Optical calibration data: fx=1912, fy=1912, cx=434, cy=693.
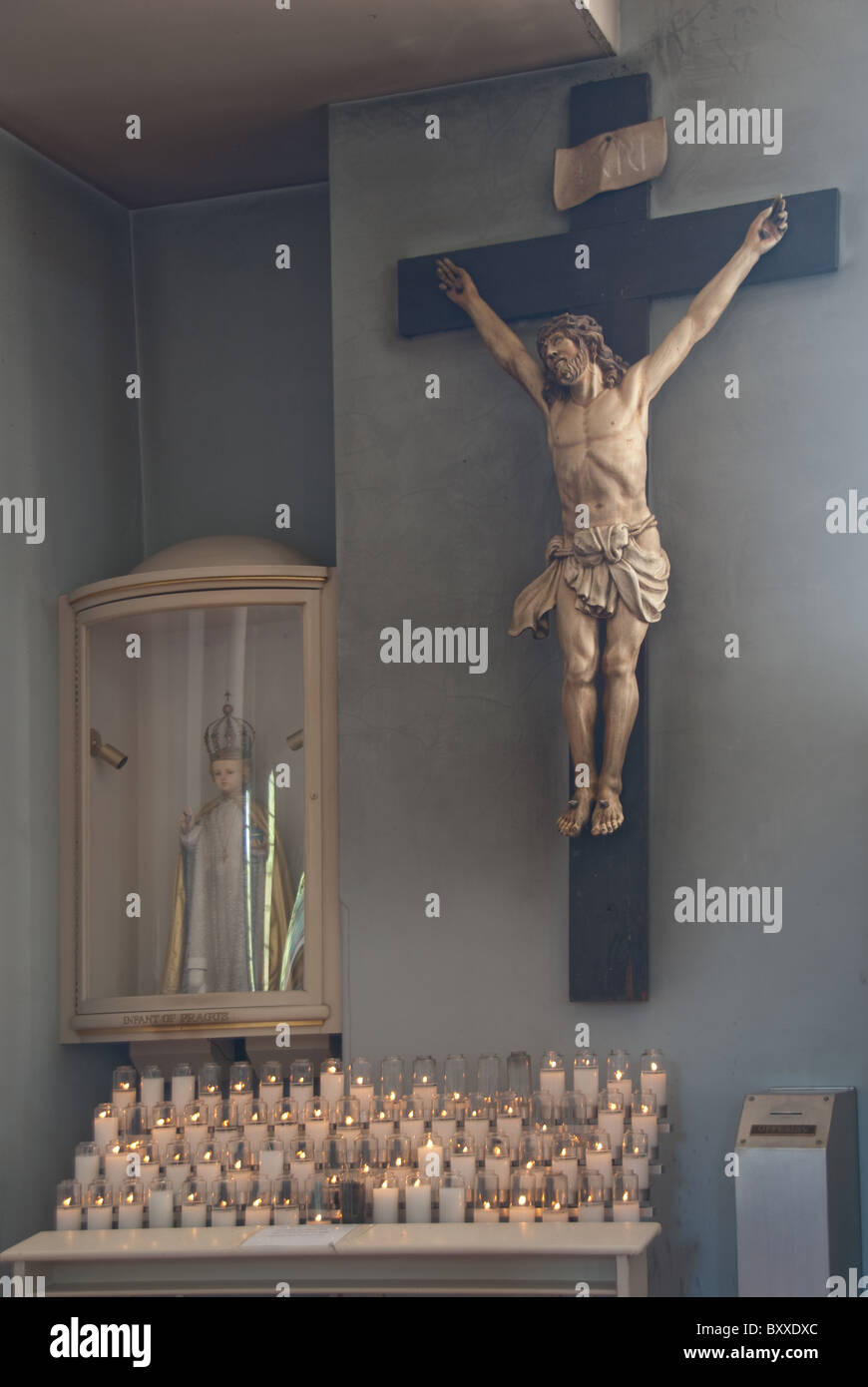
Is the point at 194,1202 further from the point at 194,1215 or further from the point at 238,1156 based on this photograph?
the point at 238,1156

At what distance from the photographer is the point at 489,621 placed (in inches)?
217

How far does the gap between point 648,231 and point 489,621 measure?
1187mm

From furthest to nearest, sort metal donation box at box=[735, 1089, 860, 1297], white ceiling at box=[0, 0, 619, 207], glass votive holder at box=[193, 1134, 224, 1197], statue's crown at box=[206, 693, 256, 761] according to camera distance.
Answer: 1. statue's crown at box=[206, 693, 256, 761]
2. white ceiling at box=[0, 0, 619, 207]
3. glass votive holder at box=[193, 1134, 224, 1197]
4. metal donation box at box=[735, 1089, 860, 1297]

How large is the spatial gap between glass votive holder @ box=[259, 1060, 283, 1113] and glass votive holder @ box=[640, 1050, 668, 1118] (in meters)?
0.97

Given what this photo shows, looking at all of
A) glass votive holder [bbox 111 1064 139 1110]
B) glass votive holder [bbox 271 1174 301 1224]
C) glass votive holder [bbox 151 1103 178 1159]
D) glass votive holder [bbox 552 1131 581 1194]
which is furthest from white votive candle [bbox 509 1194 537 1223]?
glass votive holder [bbox 111 1064 139 1110]

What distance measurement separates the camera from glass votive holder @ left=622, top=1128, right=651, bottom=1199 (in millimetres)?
4734

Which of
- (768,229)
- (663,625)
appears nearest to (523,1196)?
(663,625)

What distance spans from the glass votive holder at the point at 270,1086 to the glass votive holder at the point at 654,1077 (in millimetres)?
968

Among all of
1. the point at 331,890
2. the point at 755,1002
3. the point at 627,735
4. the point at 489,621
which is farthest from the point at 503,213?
the point at 755,1002

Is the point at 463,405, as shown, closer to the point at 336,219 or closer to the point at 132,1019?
the point at 336,219

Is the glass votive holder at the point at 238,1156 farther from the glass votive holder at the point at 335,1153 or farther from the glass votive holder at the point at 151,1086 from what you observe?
the glass votive holder at the point at 151,1086

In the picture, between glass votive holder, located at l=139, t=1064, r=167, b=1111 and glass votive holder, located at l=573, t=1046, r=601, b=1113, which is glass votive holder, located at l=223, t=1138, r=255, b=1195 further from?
glass votive holder, located at l=573, t=1046, r=601, b=1113

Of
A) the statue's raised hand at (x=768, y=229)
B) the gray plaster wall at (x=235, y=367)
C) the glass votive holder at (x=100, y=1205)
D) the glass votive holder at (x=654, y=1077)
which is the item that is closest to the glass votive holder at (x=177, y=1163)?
the glass votive holder at (x=100, y=1205)

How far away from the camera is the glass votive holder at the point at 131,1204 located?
475cm
